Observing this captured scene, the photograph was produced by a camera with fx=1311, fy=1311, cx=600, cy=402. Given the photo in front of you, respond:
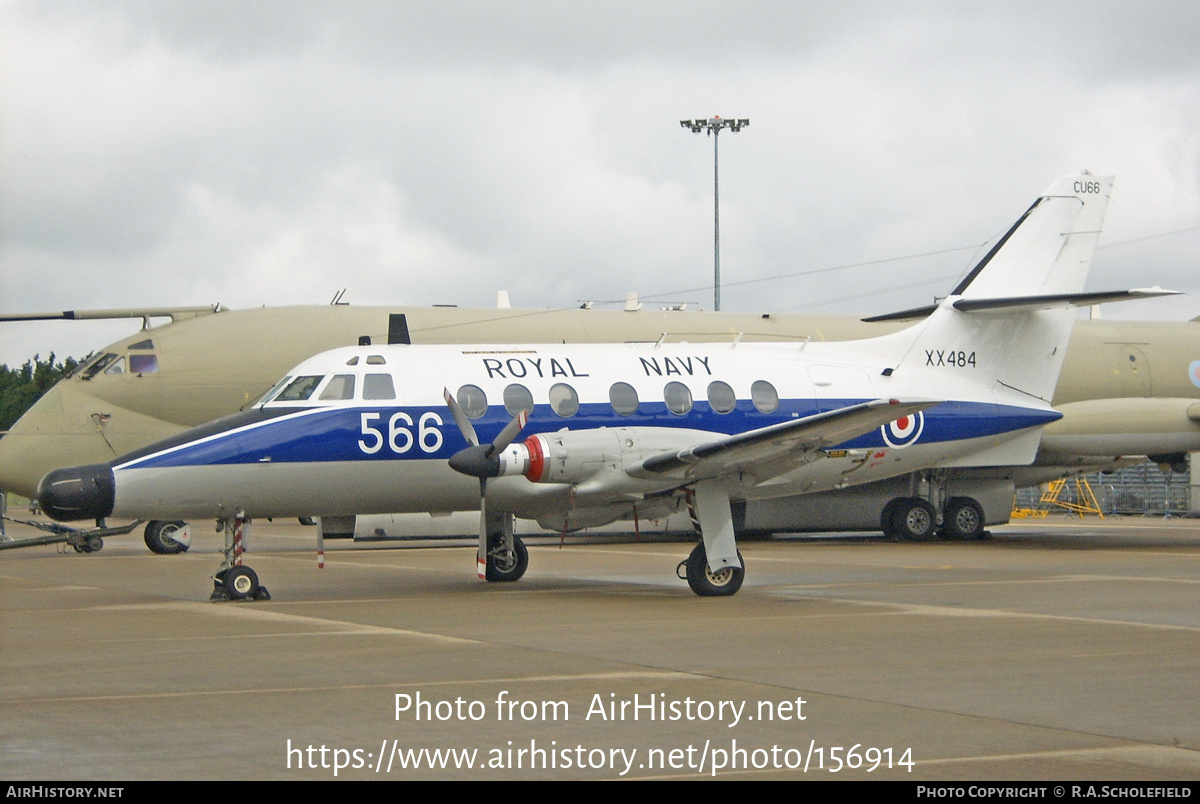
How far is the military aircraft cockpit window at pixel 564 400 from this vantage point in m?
16.3

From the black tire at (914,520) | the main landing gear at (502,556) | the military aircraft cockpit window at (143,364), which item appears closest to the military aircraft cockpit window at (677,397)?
the main landing gear at (502,556)

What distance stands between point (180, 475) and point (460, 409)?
10.6 feet

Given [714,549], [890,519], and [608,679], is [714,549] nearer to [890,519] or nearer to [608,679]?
[608,679]

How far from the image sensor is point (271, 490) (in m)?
14.8

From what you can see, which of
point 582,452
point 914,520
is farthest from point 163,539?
point 914,520

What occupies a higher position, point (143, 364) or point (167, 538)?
point (143, 364)

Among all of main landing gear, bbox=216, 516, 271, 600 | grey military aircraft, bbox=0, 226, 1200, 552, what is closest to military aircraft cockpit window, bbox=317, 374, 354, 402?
main landing gear, bbox=216, 516, 271, 600

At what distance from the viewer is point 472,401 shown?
631 inches

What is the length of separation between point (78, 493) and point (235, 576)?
201cm

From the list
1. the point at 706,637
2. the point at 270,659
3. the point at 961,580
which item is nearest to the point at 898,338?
the point at 961,580

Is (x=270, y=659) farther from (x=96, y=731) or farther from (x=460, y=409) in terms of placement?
(x=460, y=409)

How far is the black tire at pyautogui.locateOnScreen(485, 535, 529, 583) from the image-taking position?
17234mm

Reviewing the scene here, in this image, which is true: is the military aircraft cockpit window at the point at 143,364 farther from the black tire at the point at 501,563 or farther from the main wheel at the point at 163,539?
the black tire at the point at 501,563

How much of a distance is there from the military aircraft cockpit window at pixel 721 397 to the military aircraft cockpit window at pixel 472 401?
3008 millimetres
